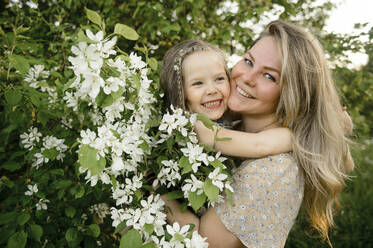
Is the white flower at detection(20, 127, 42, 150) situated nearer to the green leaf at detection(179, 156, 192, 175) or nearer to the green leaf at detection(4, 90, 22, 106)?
the green leaf at detection(4, 90, 22, 106)

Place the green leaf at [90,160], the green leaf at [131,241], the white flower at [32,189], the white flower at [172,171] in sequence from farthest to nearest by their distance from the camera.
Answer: the white flower at [32,189]
the white flower at [172,171]
the green leaf at [131,241]
the green leaf at [90,160]

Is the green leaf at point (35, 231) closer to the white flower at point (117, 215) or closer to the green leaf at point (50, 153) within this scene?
the green leaf at point (50, 153)

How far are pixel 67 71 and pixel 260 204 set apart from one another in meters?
1.42

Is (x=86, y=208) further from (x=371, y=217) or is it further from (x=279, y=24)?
(x=371, y=217)

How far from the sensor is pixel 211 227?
1688 mm

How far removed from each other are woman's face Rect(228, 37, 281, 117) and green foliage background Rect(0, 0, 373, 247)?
0.64 metres

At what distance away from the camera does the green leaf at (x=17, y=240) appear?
1604 mm

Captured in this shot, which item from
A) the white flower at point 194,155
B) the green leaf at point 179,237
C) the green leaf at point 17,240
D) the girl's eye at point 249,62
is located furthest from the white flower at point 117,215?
the girl's eye at point 249,62

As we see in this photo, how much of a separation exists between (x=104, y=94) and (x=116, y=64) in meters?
0.12

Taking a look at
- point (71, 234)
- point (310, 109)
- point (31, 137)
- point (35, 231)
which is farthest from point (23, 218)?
point (310, 109)

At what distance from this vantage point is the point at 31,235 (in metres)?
1.68

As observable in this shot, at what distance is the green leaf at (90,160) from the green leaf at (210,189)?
45 cm

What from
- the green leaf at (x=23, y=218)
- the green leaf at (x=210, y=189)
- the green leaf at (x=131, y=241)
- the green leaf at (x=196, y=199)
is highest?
the green leaf at (x=210, y=189)

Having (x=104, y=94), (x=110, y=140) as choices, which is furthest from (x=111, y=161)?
(x=104, y=94)
